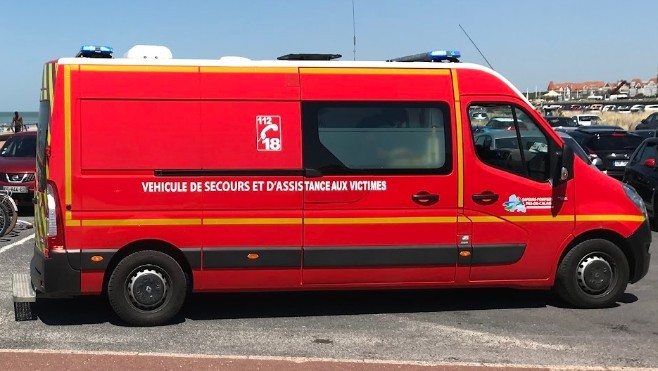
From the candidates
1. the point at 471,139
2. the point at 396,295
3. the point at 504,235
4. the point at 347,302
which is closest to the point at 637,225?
the point at 504,235

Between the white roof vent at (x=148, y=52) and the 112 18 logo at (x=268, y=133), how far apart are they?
100 cm

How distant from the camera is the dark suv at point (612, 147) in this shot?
1616 centimetres

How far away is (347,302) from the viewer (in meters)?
6.64

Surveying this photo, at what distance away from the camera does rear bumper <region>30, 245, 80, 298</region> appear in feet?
18.0

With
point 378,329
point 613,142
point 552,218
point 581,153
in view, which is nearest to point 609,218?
point 552,218

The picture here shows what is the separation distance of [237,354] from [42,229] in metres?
2.06

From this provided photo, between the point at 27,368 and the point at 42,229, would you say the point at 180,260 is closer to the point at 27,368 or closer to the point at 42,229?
the point at 42,229

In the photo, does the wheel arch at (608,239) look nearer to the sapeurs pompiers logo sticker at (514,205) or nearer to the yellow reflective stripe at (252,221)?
the sapeurs pompiers logo sticker at (514,205)

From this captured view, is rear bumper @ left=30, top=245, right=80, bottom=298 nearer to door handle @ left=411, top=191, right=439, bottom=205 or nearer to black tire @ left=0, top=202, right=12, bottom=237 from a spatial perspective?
door handle @ left=411, top=191, right=439, bottom=205

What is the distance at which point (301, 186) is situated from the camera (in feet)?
18.8

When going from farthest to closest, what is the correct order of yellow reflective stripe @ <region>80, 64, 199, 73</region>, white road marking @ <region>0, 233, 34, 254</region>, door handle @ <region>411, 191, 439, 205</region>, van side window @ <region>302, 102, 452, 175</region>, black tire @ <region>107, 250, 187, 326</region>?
white road marking @ <region>0, 233, 34, 254</region> → door handle @ <region>411, 191, 439, 205</region> → van side window @ <region>302, 102, 452, 175</region> → black tire @ <region>107, 250, 187, 326</region> → yellow reflective stripe @ <region>80, 64, 199, 73</region>

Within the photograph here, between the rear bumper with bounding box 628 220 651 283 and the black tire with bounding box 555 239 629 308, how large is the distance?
114mm

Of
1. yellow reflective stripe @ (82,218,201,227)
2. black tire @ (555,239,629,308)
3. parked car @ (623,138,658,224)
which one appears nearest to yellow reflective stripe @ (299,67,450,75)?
yellow reflective stripe @ (82,218,201,227)

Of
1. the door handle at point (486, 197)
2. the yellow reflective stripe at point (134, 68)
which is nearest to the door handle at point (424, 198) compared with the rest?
the door handle at point (486, 197)
